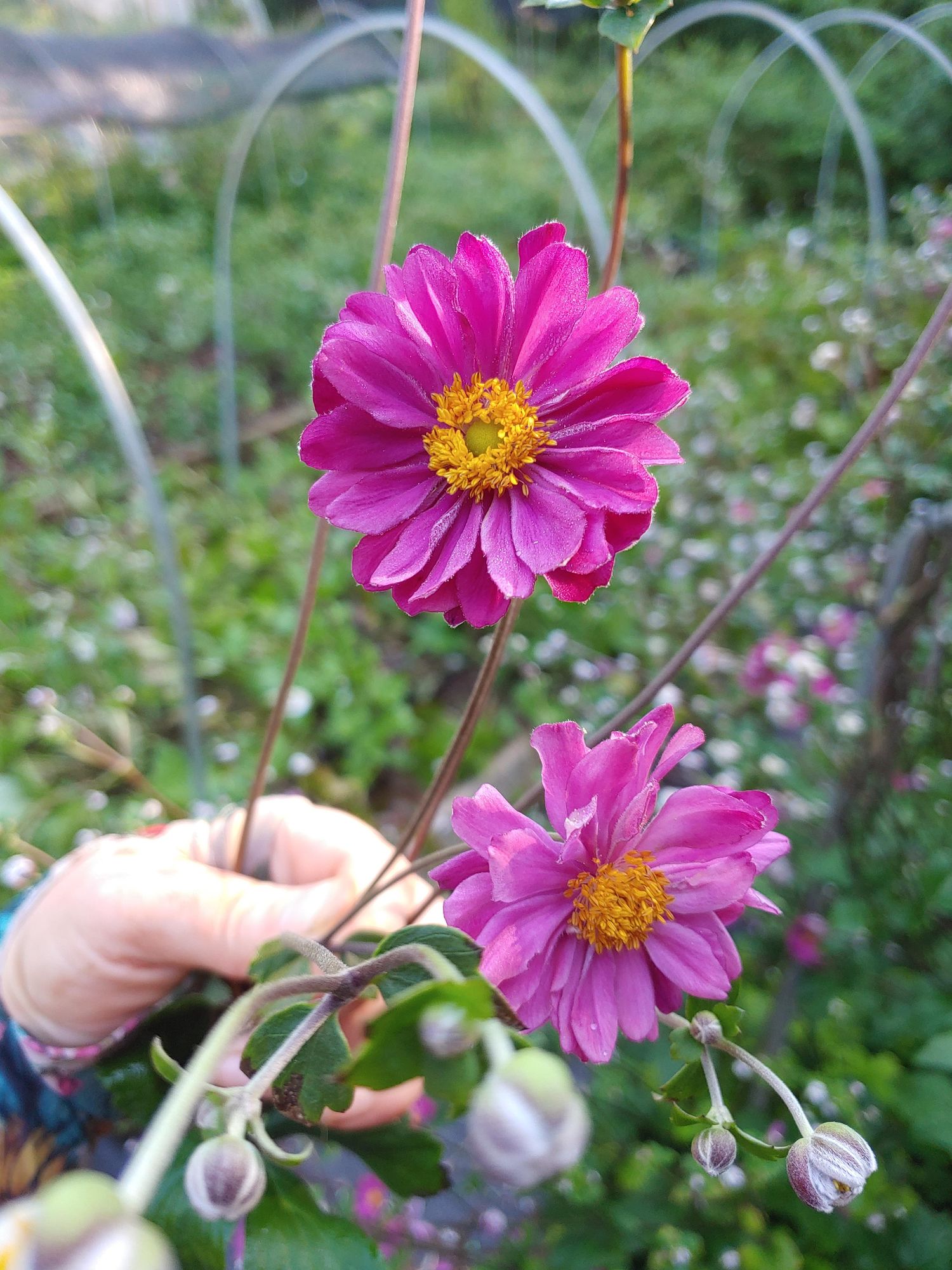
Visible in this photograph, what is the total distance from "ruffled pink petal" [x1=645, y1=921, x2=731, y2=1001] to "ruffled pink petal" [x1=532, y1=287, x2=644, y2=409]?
208 mm

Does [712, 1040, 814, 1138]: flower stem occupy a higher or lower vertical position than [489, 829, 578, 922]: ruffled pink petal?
lower

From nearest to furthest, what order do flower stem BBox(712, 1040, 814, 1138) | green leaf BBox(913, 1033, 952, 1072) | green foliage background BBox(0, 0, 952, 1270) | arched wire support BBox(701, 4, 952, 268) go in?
flower stem BBox(712, 1040, 814, 1138), green leaf BBox(913, 1033, 952, 1072), green foliage background BBox(0, 0, 952, 1270), arched wire support BBox(701, 4, 952, 268)

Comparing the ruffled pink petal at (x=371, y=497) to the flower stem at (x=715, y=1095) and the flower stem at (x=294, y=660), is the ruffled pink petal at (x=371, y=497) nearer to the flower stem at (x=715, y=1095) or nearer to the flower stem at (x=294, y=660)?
the flower stem at (x=294, y=660)

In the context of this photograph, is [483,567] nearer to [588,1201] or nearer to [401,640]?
[588,1201]

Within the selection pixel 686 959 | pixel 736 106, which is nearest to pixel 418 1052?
pixel 686 959

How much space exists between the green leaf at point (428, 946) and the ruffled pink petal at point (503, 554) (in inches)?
4.6

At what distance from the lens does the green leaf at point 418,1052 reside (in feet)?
0.68

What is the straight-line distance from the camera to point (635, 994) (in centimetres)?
33

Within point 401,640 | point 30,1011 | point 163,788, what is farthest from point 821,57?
point 30,1011

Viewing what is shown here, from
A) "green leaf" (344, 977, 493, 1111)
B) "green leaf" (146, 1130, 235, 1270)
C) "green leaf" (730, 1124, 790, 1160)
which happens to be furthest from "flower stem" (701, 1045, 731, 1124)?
"green leaf" (146, 1130, 235, 1270)

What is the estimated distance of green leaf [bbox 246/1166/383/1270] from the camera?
0.35m

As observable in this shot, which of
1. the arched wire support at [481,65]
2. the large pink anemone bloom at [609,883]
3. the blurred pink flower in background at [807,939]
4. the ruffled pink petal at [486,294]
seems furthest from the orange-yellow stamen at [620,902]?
the arched wire support at [481,65]

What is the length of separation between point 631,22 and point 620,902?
33 centimetres

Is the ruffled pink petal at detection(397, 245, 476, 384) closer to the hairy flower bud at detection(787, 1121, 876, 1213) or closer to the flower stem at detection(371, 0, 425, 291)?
the flower stem at detection(371, 0, 425, 291)
